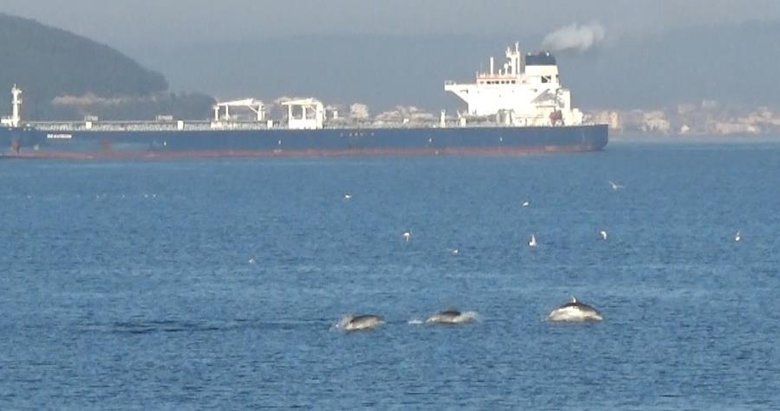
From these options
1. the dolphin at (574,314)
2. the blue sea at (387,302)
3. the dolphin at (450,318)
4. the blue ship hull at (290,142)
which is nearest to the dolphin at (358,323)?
the blue sea at (387,302)

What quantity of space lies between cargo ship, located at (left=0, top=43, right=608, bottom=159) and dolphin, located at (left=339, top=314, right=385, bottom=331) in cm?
10355

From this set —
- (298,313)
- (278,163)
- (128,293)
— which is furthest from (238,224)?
(278,163)

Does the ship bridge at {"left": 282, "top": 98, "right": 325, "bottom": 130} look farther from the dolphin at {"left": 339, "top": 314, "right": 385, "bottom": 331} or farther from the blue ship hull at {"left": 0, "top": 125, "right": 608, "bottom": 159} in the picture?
the dolphin at {"left": 339, "top": 314, "right": 385, "bottom": 331}

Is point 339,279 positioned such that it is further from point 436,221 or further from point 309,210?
point 309,210

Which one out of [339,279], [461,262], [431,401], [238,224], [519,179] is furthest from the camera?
[519,179]

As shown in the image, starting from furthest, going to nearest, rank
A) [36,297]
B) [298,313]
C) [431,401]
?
[36,297] < [298,313] < [431,401]

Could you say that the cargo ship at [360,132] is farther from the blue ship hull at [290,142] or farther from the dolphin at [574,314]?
the dolphin at [574,314]

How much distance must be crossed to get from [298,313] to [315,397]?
10000mm

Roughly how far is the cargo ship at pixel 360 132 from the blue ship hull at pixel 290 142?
76 mm

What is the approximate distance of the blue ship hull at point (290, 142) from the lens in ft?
464

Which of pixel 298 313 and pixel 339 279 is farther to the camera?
pixel 339 279

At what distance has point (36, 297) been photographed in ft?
146

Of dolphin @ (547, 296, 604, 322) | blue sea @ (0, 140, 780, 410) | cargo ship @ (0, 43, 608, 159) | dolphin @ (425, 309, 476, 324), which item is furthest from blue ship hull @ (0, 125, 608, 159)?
dolphin @ (547, 296, 604, 322)

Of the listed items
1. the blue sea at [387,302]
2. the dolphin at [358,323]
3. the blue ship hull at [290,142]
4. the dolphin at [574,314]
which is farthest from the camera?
the blue ship hull at [290,142]
